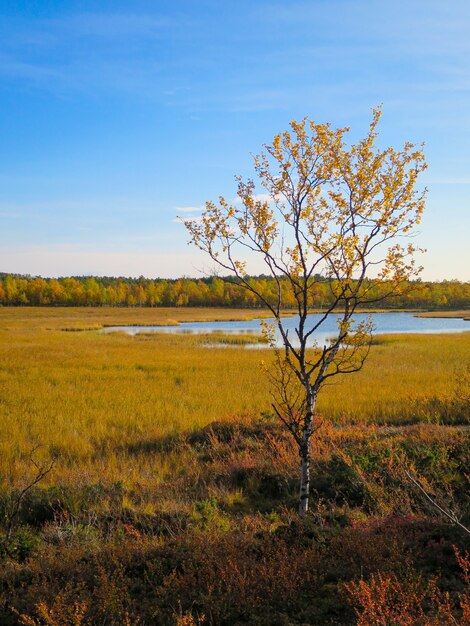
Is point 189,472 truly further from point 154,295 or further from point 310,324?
point 154,295

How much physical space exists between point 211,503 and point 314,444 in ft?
10.8

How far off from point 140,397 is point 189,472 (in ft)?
28.7

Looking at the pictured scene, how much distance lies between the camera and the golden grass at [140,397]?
11.2m

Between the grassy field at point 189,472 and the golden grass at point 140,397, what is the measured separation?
9 cm

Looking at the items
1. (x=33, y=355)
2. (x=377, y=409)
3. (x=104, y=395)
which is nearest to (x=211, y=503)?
A: (x=377, y=409)

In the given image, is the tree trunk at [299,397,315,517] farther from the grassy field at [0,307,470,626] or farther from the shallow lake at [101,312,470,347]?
the shallow lake at [101,312,470,347]

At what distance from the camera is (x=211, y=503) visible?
7766 mm

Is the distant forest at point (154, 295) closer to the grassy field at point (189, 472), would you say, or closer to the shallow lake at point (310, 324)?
the shallow lake at point (310, 324)

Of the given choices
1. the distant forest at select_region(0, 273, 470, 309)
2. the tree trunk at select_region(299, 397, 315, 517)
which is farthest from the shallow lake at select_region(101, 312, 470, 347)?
the distant forest at select_region(0, 273, 470, 309)

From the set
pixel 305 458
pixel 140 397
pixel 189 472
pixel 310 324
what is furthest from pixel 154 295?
pixel 305 458

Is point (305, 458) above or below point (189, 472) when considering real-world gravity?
above

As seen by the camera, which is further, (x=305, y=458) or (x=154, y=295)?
(x=154, y=295)

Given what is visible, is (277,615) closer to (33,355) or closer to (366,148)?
(366,148)

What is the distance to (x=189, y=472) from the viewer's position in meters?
9.82
